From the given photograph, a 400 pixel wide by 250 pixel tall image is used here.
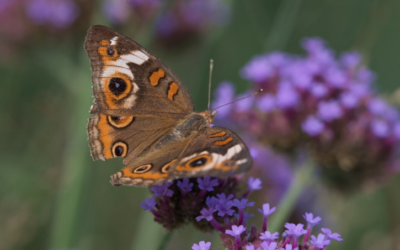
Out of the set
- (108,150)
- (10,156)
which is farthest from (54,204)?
(108,150)

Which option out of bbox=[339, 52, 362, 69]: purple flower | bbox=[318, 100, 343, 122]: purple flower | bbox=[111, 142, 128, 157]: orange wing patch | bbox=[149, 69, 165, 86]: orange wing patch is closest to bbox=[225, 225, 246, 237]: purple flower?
bbox=[111, 142, 128, 157]: orange wing patch

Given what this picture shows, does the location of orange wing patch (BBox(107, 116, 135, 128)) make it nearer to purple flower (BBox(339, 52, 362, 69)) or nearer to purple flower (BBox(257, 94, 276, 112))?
purple flower (BBox(257, 94, 276, 112))

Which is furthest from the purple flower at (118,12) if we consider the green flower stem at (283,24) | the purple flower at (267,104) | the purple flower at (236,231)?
the purple flower at (236,231)

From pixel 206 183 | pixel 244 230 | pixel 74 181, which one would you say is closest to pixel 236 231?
pixel 244 230

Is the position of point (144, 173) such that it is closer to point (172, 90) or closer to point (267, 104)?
point (172, 90)

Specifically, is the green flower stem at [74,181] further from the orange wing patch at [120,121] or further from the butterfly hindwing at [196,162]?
the butterfly hindwing at [196,162]

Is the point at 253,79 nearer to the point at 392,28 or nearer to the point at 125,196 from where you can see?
the point at 392,28

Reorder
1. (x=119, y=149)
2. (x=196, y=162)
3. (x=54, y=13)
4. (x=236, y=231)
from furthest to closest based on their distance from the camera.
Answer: (x=54, y=13), (x=119, y=149), (x=196, y=162), (x=236, y=231)

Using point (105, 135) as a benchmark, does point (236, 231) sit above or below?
below
